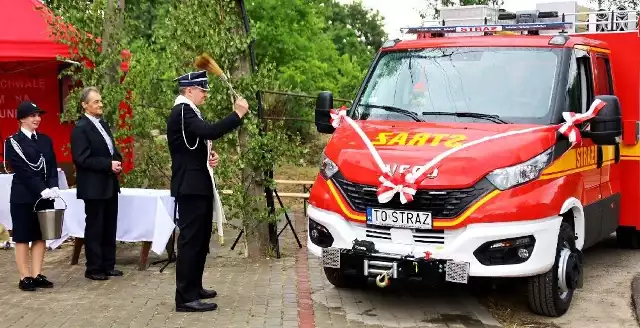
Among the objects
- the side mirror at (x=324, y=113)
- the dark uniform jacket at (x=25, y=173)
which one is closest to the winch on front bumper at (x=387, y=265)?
the side mirror at (x=324, y=113)

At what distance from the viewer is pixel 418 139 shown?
7.13 meters

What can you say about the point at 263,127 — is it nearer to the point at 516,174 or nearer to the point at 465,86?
the point at 465,86

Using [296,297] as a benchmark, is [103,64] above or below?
above

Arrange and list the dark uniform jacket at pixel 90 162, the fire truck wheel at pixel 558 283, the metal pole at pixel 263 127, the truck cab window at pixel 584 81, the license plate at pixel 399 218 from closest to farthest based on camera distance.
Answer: the license plate at pixel 399 218, the fire truck wheel at pixel 558 283, the truck cab window at pixel 584 81, the dark uniform jacket at pixel 90 162, the metal pole at pixel 263 127

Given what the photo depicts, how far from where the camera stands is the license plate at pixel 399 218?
22.2 feet

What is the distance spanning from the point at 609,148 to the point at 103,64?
569 cm

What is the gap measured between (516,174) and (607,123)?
4.01ft

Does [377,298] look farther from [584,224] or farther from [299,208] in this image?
[299,208]

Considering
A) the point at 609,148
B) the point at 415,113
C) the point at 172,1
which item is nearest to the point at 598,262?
the point at 609,148

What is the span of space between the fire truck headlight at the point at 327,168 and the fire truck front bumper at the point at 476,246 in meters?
0.53

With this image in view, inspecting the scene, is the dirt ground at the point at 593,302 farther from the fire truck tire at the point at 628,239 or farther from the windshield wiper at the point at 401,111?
the windshield wiper at the point at 401,111

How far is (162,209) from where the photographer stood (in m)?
9.13

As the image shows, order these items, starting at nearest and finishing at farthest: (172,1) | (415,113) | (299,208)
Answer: (415,113), (172,1), (299,208)

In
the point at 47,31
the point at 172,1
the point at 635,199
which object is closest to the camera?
the point at 635,199
